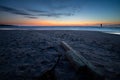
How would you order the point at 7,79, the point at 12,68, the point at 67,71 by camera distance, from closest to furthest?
the point at 7,79 → the point at 67,71 → the point at 12,68

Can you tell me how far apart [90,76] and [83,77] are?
0.16 metres

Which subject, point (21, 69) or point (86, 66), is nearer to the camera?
point (86, 66)

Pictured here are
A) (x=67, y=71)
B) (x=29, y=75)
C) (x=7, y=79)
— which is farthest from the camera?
(x=67, y=71)

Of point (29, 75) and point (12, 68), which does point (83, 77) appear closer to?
point (29, 75)

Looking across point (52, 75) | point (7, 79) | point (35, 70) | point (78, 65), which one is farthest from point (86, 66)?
point (7, 79)

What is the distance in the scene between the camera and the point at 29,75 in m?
2.22

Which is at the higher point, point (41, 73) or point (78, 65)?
point (78, 65)

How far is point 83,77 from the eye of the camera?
208 centimetres

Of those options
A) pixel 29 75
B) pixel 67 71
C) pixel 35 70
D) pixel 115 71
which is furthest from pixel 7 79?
pixel 115 71

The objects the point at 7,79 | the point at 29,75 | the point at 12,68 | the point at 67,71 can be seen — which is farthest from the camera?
the point at 12,68

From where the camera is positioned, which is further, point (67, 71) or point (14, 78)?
point (67, 71)

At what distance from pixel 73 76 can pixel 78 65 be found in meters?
0.28

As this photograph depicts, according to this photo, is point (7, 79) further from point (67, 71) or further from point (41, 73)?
point (67, 71)

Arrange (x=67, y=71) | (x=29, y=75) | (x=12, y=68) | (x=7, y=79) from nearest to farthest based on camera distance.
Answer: (x=7, y=79) < (x=29, y=75) < (x=67, y=71) < (x=12, y=68)
